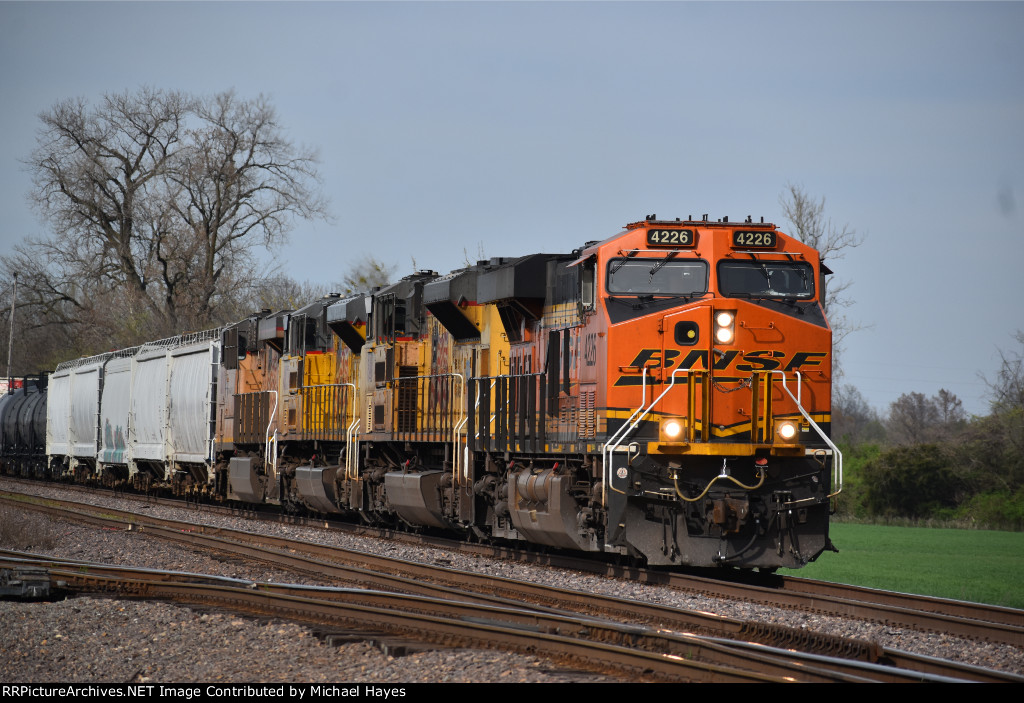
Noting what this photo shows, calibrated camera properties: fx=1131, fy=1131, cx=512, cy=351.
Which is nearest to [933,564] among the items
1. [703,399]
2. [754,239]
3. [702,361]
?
[703,399]

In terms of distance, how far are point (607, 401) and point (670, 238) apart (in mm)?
1986

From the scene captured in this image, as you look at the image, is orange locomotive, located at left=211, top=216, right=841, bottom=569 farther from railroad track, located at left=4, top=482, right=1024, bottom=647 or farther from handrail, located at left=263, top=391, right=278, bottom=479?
handrail, located at left=263, top=391, right=278, bottom=479

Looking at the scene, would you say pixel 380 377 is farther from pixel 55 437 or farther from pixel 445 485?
pixel 55 437

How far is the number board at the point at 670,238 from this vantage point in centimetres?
1261

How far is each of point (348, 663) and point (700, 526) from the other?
543 centimetres

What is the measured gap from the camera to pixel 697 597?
37.0ft

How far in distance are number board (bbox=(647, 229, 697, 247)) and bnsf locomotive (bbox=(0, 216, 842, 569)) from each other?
0.05 feet

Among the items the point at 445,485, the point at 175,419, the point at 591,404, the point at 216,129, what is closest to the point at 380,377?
the point at 445,485

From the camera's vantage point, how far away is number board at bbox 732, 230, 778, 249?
41.4 feet

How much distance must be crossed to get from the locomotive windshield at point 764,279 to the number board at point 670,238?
0.46 m

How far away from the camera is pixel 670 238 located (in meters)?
12.6

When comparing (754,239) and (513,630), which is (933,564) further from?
(513,630)

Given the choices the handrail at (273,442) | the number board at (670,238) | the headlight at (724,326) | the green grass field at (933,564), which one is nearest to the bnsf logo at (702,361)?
the headlight at (724,326)

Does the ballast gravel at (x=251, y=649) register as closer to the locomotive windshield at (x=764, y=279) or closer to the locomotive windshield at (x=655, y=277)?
the locomotive windshield at (x=655, y=277)
